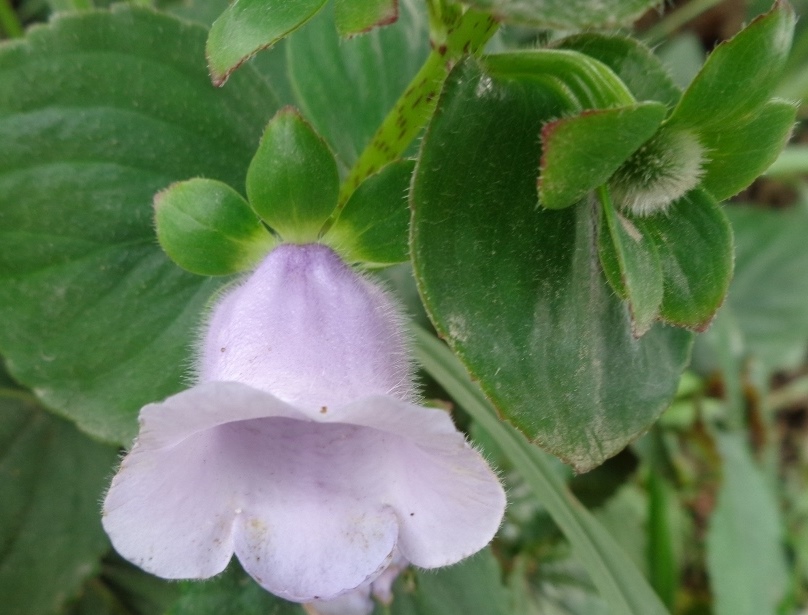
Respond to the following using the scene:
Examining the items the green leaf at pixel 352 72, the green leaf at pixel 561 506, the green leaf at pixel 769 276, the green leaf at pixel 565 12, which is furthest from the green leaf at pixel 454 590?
the green leaf at pixel 769 276

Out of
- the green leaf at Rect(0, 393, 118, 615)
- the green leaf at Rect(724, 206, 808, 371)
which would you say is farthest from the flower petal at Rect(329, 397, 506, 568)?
the green leaf at Rect(724, 206, 808, 371)

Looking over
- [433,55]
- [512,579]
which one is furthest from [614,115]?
[512,579]

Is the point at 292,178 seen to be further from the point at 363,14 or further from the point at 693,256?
the point at 693,256

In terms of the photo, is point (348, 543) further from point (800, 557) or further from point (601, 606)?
point (800, 557)

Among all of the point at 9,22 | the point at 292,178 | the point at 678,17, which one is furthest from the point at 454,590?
the point at 678,17

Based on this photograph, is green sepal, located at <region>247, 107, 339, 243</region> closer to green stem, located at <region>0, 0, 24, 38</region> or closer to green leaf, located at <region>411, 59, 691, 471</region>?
green leaf, located at <region>411, 59, 691, 471</region>

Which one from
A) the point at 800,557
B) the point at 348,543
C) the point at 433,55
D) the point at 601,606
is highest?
the point at 433,55

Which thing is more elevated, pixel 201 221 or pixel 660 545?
pixel 201 221
